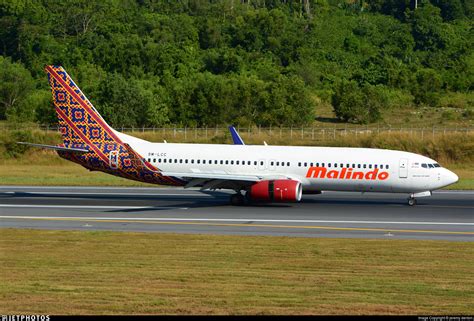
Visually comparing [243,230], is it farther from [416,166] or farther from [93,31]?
[93,31]

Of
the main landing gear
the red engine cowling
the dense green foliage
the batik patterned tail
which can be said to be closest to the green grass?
the red engine cowling

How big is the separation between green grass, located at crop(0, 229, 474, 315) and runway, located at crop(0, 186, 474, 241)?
8.93 feet

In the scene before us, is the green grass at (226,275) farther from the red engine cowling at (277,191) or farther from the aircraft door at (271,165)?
the aircraft door at (271,165)

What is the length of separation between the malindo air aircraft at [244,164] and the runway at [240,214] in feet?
3.79

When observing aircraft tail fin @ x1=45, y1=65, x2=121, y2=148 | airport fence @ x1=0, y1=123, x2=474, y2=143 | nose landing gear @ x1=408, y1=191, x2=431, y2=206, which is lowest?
nose landing gear @ x1=408, y1=191, x2=431, y2=206

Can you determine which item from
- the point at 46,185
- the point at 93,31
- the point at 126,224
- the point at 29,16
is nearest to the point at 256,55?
the point at 93,31

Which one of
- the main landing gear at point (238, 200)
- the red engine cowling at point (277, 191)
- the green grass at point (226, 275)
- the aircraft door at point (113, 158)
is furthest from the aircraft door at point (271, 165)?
the green grass at point (226, 275)

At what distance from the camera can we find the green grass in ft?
78.3

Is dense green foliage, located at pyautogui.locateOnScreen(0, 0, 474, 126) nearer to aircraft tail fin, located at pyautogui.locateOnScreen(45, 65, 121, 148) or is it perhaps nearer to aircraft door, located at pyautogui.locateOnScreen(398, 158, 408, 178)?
aircraft tail fin, located at pyautogui.locateOnScreen(45, 65, 121, 148)

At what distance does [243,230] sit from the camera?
39812 mm

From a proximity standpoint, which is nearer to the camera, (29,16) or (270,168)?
(270,168)

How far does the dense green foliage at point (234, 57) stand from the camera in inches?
4208

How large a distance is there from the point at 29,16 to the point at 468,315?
134m

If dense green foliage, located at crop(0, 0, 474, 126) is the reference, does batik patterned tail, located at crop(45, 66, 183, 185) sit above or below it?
below
